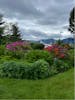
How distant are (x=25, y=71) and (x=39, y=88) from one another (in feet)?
A: 5.86

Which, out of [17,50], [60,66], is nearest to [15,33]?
[17,50]

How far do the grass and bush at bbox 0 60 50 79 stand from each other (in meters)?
0.42

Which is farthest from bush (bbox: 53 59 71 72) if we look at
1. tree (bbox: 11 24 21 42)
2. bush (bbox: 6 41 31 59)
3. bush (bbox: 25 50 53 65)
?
tree (bbox: 11 24 21 42)

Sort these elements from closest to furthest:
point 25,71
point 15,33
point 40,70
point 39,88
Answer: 1. point 39,88
2. point 25,71
3. point 40,70
4. point 15,33

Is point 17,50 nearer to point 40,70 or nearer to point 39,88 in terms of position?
point 40,70

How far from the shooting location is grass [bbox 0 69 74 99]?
26.3 feet

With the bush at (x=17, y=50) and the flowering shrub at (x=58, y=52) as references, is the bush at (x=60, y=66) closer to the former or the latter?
the flowering shrub at (x=58, y=52)

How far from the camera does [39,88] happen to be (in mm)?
9047

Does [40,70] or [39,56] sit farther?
[39,56]

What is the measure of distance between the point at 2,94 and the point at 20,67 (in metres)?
2.74

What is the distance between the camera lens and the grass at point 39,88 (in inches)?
316

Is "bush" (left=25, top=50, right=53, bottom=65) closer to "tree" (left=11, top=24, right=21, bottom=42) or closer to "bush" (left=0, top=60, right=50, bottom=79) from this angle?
"bush" (left=0, top=60, right=50, bottom=79)

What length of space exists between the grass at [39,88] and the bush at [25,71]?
1.39ft

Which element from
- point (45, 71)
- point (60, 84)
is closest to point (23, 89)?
point (60, 84)
